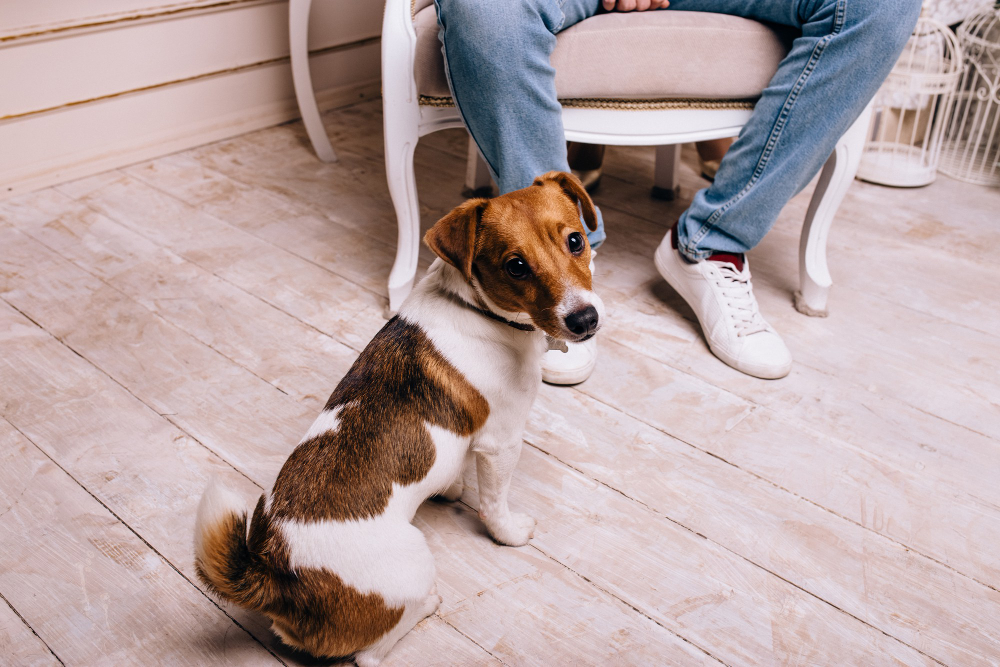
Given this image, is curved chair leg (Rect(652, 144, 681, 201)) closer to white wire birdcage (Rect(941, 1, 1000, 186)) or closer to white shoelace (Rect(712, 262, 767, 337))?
white shoelace (Rect(712, 262, 767, 337))

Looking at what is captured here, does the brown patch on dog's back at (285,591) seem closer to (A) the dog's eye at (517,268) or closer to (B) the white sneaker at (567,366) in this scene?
(A) the dog's eye at (517,268)

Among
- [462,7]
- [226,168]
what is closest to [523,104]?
[462,7]

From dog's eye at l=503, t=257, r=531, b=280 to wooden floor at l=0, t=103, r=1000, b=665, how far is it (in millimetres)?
438

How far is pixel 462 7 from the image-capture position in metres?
1.33

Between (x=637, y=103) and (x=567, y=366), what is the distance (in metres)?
0.56

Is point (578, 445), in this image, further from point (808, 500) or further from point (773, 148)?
point (773, 148)

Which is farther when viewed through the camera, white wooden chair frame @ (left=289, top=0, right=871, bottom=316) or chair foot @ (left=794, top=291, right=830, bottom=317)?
chair foot @ (left=794, top=291, right=830, bottom=317)

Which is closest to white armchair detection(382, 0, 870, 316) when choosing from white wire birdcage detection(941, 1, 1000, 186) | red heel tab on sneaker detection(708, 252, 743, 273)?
red heel tab on sneaker detection(708, 252, 743, 273)

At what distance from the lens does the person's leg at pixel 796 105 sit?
140 centimetres

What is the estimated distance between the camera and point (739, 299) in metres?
1.57

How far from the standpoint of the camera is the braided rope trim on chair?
4.89 feet

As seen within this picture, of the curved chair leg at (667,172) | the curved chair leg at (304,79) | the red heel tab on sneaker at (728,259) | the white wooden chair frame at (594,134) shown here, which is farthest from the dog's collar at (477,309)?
the curved chair leg at (304,79)

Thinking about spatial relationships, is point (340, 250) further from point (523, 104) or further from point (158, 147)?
point (158, 147)

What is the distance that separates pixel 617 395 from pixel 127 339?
106 centimetres
